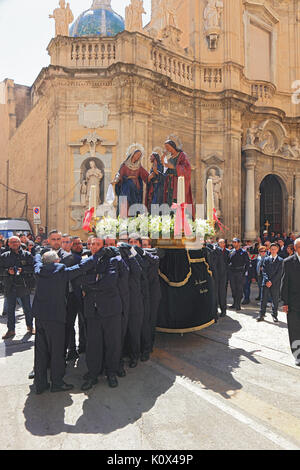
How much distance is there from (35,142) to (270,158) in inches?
519

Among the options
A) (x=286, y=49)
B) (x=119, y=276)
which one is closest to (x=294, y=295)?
(x=119, y=276)

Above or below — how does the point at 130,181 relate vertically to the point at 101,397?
above

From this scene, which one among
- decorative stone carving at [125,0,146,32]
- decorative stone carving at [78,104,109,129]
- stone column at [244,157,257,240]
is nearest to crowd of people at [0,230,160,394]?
decorative stone carving at [78,104,109,129]

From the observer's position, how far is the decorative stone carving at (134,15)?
13508 millimetres

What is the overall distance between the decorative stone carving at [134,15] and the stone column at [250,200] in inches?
325

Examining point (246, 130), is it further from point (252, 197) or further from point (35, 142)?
point (35, 142)

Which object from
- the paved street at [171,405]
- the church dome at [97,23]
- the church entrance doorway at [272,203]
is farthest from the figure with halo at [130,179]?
the church entrance doorway at [272,203]

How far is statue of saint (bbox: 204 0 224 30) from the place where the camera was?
16234 millimetres

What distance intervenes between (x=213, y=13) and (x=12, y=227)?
1487cm

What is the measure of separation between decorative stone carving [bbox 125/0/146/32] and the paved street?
1345 centimetres

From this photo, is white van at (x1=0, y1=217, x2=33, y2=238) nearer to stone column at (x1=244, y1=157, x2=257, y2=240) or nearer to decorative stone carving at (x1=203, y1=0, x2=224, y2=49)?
stone column at (x1=244, y1=157, x2=257, y2=240)

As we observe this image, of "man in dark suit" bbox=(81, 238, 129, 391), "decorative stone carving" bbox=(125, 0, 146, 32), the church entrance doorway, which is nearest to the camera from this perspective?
"man in dark suit" bbox=(81, 238, 129, 391)

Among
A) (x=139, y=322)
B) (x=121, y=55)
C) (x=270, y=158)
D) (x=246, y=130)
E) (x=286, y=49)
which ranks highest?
(x=286, y=49)

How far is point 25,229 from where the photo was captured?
1641 cm
